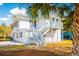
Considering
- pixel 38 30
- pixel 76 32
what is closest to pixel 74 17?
pixel 76 32

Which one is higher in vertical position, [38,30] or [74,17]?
[74,17]

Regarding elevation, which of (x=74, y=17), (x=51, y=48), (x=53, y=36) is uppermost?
(x=74, y=17)

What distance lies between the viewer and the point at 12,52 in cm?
198

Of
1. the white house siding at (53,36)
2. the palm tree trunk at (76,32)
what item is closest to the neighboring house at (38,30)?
the white house siding at (53,36)

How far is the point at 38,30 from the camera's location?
200cm

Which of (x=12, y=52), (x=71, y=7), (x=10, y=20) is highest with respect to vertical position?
(x=71, y=7)

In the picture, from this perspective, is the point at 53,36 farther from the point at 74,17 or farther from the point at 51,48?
the point at 74,17

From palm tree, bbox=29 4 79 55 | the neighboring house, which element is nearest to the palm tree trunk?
palm tree, bbox=29 4 79 55

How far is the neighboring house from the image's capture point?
1.99 m

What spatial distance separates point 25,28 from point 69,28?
47 cm

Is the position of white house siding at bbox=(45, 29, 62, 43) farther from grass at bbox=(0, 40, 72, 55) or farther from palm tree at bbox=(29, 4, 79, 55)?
palm tree at bbox=(29, 4, 79, 55)

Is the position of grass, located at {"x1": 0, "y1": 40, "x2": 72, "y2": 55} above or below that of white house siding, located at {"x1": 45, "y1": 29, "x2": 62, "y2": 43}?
below

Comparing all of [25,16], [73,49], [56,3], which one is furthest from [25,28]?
[73,49]

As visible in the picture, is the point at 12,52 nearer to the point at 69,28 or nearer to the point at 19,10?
the point at 19,10
